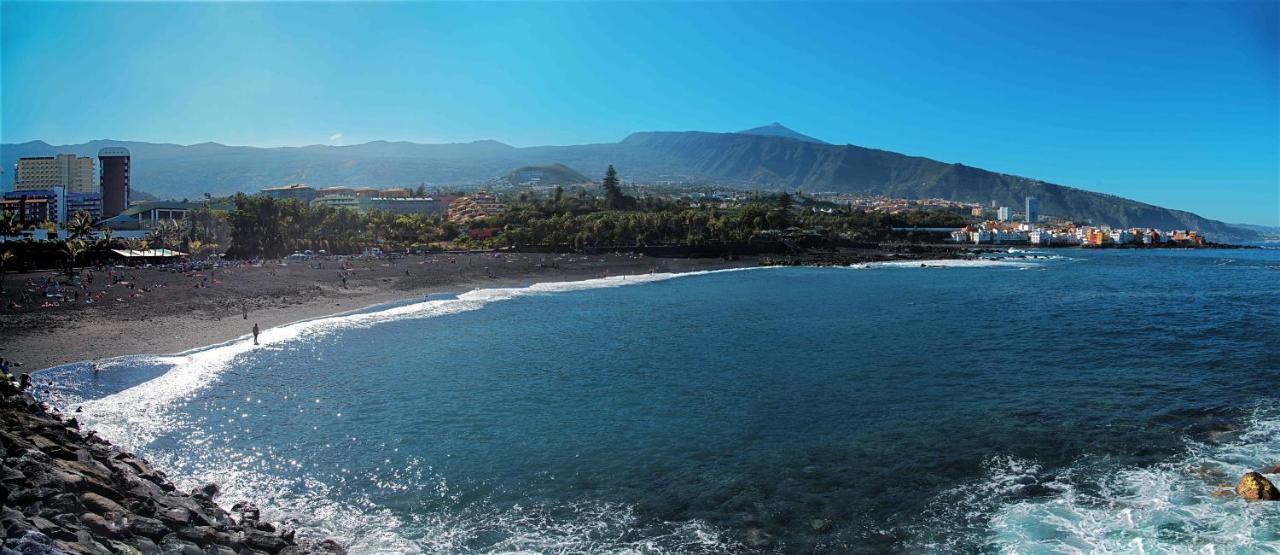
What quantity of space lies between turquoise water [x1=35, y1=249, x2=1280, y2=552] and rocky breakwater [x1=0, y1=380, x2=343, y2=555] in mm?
1127

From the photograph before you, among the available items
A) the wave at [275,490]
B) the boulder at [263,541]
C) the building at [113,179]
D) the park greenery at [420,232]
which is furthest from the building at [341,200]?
the boulder at [263,541]

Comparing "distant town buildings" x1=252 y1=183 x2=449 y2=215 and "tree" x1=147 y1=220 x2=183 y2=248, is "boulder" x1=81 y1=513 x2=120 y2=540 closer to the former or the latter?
"tree" x1=147 y1=220 x2=183 y2=248

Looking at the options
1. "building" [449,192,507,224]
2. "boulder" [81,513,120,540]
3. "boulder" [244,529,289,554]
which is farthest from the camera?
"building" [449,192,507,224]

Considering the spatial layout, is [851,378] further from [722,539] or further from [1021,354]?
[722,539]

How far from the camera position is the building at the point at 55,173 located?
356 ft

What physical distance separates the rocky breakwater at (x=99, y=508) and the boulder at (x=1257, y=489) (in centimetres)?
1455

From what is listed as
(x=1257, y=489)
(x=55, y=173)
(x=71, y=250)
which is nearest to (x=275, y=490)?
(x=1257, y=489)

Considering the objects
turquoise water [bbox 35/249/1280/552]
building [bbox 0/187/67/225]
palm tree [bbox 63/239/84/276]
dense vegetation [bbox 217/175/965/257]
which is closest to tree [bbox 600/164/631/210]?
dense vegetation [bbox 217/175/965/257]

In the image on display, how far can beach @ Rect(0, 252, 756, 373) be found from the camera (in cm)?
2331

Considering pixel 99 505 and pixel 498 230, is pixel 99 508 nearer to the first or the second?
pixel 99 505

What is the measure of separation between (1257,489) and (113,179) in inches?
4665

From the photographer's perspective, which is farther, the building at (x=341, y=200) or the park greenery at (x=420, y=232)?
the building at (x=341, y=200)

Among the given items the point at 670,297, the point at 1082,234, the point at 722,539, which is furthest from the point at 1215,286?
the point at 1082,234

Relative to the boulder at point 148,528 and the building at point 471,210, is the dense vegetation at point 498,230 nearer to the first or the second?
the building at point 471,210
